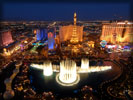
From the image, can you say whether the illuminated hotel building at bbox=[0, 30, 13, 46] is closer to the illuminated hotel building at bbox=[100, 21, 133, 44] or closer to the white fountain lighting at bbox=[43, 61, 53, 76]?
the white fountain lighting at bbox=[43, 61, 53, 76]

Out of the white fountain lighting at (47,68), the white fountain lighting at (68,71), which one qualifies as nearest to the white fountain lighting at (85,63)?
the white fountain lighting at (68,71)

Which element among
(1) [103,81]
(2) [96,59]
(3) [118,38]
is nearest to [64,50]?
(2) [96,59]

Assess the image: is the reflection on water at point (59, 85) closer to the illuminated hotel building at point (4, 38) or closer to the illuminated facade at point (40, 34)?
the illuminated hotel building at point (4, 38)

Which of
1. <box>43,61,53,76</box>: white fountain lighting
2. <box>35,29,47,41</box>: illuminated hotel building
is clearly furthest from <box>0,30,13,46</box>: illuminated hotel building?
<box>43,61,53,76</box>: white fountain lighting

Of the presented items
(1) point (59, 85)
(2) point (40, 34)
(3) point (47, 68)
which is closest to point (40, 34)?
(2) point (40, 34)

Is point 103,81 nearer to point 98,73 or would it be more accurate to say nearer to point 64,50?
point 98,73

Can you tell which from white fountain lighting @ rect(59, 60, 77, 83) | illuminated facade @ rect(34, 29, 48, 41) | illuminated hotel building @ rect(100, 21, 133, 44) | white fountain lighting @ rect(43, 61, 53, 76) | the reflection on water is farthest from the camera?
illuminated facade @ rect(34, 29, 48, 41)

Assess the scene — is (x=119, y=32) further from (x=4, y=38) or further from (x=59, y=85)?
(x=4, y=38)

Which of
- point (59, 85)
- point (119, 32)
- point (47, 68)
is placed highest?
point (119, 32)
